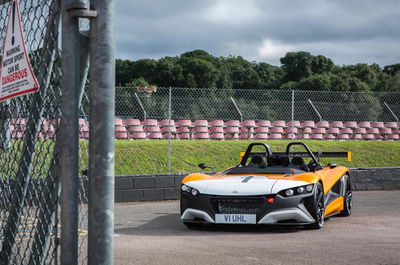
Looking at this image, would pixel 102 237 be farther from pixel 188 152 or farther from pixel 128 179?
pixel 188 152

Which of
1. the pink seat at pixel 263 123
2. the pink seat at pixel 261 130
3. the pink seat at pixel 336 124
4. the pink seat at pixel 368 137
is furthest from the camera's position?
the pink seat at pixel 368 137

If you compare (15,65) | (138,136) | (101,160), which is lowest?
(138,136)

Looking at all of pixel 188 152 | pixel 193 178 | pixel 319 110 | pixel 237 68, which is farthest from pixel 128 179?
pixel 237 68

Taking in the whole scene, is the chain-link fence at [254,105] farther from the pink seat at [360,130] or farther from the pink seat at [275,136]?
the pink seat at [360,130]

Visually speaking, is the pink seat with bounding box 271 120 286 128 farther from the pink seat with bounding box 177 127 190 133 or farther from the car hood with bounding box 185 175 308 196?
the car hood with bounding box 185 175 308 196

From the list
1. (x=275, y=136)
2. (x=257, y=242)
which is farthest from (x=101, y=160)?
(x=275, y=136)

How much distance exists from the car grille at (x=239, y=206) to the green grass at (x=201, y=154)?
21.7 feet

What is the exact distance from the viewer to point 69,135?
242 cm

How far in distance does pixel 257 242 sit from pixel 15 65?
494 centimetres

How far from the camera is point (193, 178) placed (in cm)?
896

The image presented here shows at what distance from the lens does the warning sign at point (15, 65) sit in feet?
9.00

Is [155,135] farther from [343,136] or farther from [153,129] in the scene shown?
[343,136]

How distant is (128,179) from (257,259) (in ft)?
21.1

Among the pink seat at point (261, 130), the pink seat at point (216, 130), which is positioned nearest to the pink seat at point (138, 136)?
the pink seat at point (216, 130)
